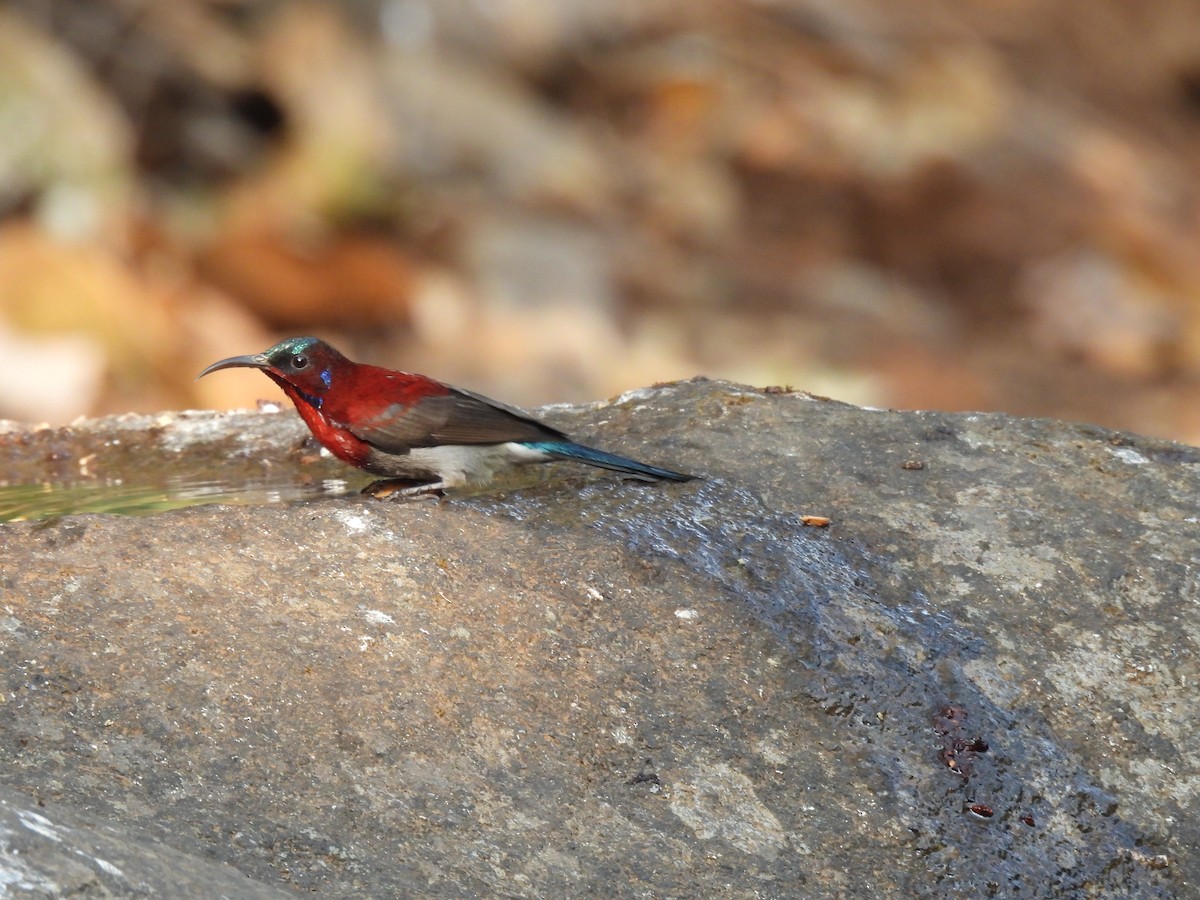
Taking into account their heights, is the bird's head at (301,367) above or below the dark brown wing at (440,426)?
above

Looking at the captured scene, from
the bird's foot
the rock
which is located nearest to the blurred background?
the bird's foot

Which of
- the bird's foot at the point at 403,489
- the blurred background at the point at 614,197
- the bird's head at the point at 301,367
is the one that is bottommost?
the bird's foot at the point at 403,489

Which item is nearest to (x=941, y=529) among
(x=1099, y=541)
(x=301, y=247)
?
(x=1099, y=541)

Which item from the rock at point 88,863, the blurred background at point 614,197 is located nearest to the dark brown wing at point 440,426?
the rock at point 88,863

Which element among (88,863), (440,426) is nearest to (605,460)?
(440,426)

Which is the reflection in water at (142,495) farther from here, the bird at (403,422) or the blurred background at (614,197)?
the blurred background at (614,197)

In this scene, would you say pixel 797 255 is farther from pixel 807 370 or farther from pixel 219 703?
pixel 219 703

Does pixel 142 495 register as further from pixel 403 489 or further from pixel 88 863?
pixel 88 863
